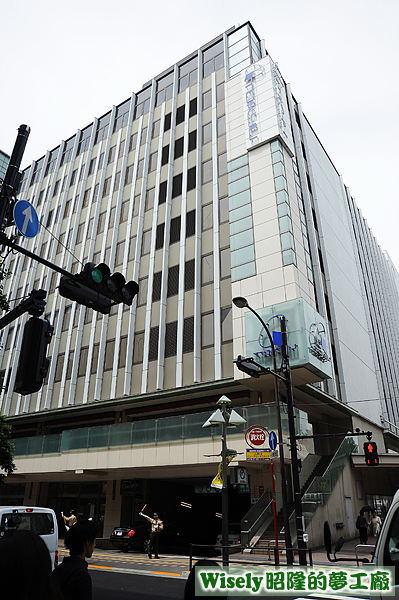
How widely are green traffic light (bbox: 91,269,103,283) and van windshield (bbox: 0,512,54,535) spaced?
24.3 ft

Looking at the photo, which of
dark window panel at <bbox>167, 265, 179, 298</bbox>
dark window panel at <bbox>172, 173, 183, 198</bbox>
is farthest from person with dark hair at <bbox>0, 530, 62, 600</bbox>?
dark window panel at <bbox>172, 173, 183, 198</bbox>

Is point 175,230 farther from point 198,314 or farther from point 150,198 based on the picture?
point 198,314

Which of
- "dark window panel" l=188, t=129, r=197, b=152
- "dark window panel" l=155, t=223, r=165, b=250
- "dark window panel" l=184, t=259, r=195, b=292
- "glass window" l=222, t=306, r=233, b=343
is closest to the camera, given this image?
"glass window" l=222, t=306, r=233, b=343

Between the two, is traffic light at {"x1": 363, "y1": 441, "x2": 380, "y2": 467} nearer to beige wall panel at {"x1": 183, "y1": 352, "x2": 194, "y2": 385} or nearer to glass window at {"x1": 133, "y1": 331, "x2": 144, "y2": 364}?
beige wall panel at {"x1": 183, "y1": 352, "x2": 194, "y2": 385}

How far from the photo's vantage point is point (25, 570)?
1.98 m

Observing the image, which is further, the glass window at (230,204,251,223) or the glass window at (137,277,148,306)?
the glass window at (137,277,148,306)

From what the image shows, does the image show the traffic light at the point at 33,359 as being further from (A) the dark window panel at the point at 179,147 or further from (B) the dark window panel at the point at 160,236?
(A) the dark window panel at the point at 179,147

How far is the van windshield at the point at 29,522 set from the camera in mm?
10180

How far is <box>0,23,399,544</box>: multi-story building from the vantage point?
79.1 feet

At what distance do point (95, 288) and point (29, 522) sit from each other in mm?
8368

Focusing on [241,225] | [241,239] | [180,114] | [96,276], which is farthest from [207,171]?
[96,276]

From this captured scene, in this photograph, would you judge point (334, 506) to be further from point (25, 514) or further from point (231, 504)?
point (25, 514)

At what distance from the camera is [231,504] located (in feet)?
96.7

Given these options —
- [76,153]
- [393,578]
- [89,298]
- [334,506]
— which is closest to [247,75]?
[76,153]
